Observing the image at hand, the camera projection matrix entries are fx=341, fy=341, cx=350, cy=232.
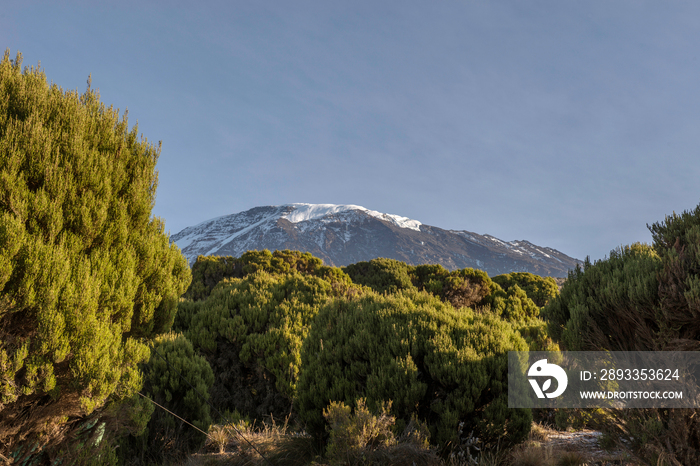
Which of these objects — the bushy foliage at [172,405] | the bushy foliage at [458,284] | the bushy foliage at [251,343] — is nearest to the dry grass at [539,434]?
the bushy foliage at [251,343]

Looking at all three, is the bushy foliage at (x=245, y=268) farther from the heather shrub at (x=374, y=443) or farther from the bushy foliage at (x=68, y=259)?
the bushy foliage at (x=68, y=259)

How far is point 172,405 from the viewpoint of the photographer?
5.55 meters

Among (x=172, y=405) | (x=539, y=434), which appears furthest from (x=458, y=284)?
(x=172, y=405)

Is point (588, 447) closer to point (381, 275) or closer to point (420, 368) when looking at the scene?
point (420, 368)

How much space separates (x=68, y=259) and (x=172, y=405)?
11.3 ft

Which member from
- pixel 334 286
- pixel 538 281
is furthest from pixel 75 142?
pixel 538 281

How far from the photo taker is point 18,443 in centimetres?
342

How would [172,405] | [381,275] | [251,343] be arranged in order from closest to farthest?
[172,405]
[251,343]
[381,275]

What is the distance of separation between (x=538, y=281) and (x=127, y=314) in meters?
23.6

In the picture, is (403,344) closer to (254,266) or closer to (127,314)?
(127,314)

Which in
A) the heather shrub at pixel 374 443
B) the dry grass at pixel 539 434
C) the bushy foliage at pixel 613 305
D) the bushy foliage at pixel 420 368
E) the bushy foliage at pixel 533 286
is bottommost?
the dry grass at pixel 539 434

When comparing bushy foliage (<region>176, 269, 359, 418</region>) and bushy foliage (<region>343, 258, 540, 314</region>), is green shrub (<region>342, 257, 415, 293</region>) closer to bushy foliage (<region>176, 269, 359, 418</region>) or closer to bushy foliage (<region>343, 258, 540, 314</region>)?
bushy foliage (<region>343, 258, 540, 314</region>)

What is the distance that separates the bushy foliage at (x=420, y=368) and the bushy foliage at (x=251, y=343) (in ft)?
7.87

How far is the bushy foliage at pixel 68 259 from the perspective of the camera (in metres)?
3.02
